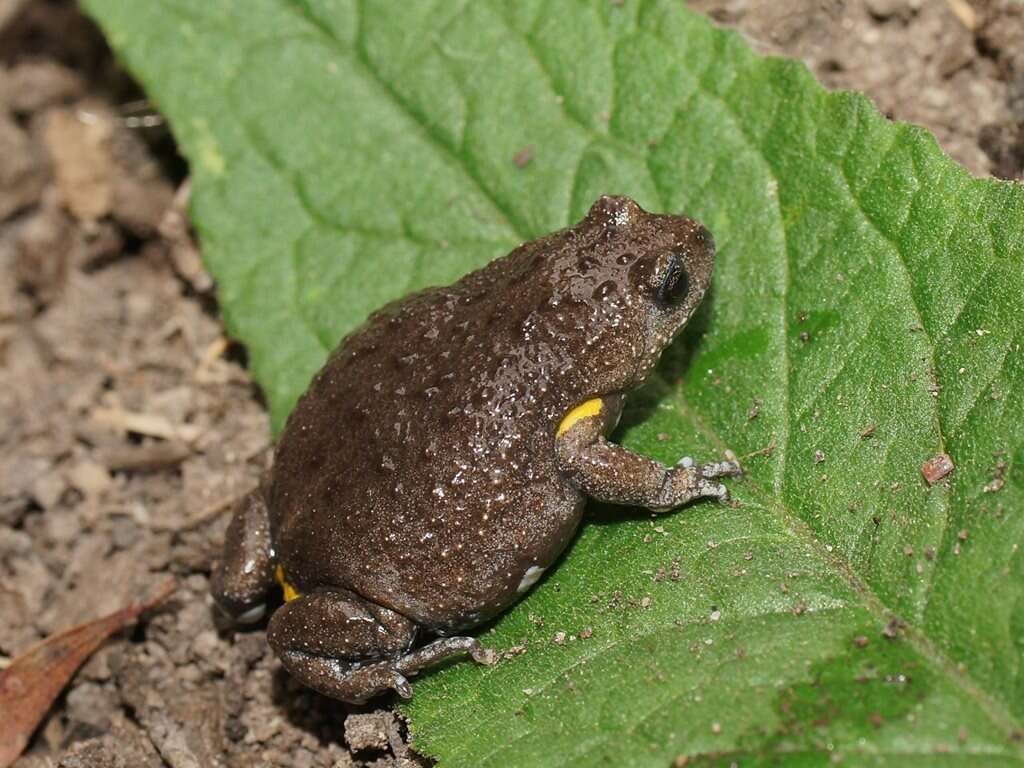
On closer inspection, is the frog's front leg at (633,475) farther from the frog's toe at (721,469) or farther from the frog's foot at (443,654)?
the frog's foot at (443,654)

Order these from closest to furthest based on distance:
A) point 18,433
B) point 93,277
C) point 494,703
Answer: point 494,703, point 18,433, point 93,277

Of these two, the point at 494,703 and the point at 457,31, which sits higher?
the point at 457,31

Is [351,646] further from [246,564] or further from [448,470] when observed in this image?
[448,470]

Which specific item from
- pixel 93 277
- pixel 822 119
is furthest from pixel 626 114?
pixel 93 277

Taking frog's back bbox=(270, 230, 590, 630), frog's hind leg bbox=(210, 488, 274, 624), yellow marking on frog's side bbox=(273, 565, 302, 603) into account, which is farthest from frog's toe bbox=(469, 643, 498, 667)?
frog's hind leg bbox=(210, 488, 274, 624)

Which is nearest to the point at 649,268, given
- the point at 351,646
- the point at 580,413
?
the point at 580,413

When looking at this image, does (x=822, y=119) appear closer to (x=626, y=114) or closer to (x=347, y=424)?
(x=626, y=114)
